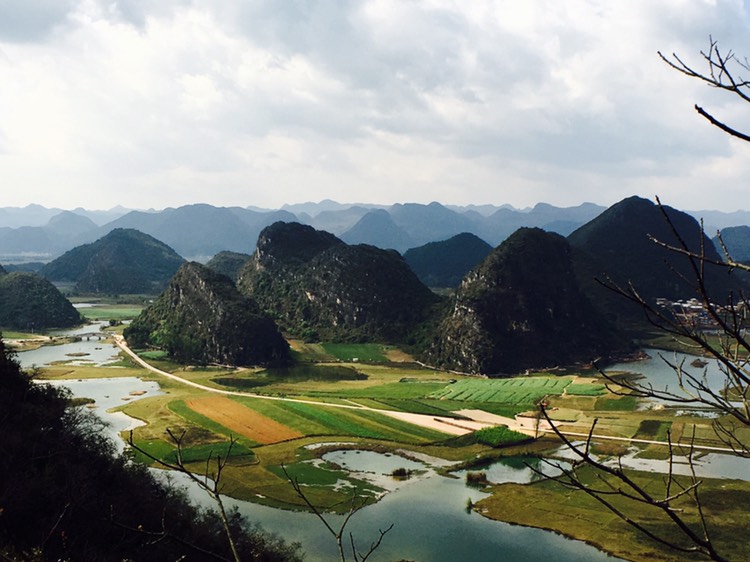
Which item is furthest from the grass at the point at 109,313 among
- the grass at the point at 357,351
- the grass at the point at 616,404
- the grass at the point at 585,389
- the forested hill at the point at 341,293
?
the grass at the point at 616,404

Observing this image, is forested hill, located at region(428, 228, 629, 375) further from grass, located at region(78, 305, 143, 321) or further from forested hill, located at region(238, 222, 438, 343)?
grass, located at region(78, 305, 143, 321)

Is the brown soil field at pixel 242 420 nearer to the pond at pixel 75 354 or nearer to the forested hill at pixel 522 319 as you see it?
the pond at pixel 75 354

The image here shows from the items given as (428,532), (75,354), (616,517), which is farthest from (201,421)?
(75,354)

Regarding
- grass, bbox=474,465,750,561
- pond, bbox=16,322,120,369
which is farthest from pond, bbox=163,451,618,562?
pond, bbox=16,322,120,369

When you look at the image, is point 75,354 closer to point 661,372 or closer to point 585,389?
point 585,389

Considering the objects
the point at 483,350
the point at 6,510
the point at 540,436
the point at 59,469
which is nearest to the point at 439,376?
the point at 483,350

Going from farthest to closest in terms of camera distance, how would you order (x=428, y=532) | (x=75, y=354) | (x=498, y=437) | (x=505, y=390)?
(x=75, y=354)
(x=505, y=390)
(x=498, y=437)
(x=428, y=532)

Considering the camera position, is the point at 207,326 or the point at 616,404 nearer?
the point at 616,404

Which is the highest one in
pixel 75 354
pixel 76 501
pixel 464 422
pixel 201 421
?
pixel 76 501
